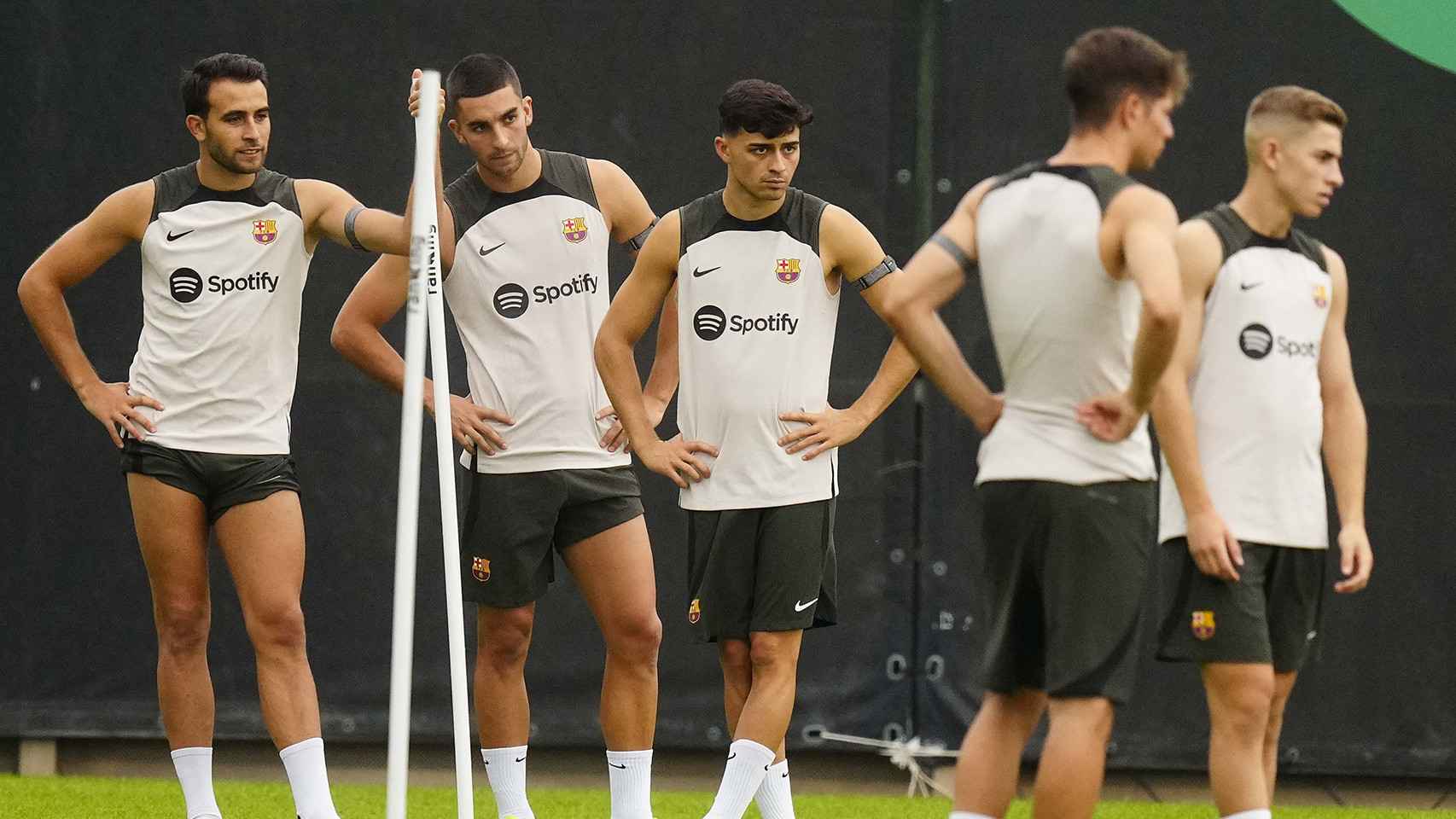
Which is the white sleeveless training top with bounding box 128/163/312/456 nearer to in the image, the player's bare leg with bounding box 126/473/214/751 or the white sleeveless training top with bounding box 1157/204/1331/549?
the player's bare leg with bounding box 126/473/214/751

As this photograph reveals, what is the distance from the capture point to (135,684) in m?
5.77

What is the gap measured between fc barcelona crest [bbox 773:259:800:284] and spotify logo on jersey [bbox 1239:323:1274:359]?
106 centimetres

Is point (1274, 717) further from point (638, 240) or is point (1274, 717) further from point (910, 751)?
point (910, 751)

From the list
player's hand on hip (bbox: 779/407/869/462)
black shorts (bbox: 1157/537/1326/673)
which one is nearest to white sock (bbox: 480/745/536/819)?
player's hand on hip (bbox: 779/407/869/462)

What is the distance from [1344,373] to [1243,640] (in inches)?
25.4

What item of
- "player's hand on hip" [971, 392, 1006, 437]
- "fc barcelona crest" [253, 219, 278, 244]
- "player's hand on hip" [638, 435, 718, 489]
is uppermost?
"fc barcelona crest" [253, 219, 278, 244]

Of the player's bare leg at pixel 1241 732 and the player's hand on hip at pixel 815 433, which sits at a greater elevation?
the player's hand on hip at pixel 815 433

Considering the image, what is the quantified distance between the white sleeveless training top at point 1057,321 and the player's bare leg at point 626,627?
140cm

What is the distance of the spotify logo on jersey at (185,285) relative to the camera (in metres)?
4.16

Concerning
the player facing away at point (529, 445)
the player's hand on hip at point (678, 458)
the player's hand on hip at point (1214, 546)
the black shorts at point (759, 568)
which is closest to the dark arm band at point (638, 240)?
the player facing away at point (529, 445)

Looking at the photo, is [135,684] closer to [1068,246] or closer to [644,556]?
[644,556]

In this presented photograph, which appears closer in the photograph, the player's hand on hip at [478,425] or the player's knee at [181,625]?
the player's knee at [181,625]

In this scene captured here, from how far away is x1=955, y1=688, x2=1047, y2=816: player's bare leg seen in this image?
3.12 metres

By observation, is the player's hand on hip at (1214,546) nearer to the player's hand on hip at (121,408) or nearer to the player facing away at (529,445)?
the player facing away at (529,445)
